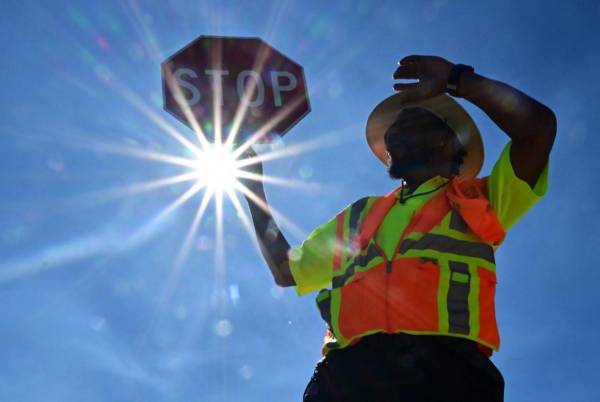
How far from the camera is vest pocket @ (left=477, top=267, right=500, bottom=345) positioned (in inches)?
130

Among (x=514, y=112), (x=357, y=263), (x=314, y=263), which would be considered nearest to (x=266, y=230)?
(x=314, y=263)

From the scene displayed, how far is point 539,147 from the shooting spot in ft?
11.4

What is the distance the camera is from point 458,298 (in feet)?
10.8

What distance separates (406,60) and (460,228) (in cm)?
96

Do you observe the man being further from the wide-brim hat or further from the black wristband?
the wide-brim hat

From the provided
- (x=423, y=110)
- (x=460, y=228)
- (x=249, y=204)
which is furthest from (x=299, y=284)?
(x=423, y=110)

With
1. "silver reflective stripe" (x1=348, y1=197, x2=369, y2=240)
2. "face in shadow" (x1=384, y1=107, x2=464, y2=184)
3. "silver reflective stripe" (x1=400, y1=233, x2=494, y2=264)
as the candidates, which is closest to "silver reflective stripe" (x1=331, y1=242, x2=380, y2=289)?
"silver reflective stripe" (x1=400, y1=233, x2=494, y2=264)

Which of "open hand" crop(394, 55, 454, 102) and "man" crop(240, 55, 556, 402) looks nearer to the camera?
"man" crop(240, 55, 556, 402)

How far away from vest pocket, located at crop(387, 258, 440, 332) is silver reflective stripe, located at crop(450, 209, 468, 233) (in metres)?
0.29

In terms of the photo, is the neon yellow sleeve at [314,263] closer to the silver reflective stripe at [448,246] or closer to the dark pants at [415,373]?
the silver reflective stripe at [448,246]

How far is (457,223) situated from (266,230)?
1198 millimetres

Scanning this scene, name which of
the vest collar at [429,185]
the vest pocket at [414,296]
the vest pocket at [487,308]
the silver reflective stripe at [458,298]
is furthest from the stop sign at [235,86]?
the vest pocket at [487,308]

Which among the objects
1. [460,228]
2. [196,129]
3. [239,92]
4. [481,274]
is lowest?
[481,274]

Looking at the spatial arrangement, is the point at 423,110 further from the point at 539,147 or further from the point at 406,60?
the point at 539,147
